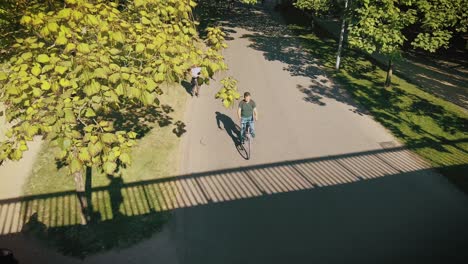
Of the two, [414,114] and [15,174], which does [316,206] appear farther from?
[15,174]

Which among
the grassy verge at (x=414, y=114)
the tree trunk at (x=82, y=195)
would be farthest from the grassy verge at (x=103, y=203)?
the grassy verge at (x=414, y=114)

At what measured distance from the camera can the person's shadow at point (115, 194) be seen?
837 cm

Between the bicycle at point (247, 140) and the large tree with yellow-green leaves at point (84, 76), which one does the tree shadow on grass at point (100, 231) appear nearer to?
the large tree with yellow-green leaves at point (84, 76)

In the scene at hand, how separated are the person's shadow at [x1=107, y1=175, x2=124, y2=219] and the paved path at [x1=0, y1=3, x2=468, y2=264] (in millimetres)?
245

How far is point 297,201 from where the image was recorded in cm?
899

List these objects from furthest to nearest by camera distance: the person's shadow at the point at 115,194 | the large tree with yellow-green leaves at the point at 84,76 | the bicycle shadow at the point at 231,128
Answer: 1. the bicycle shadow at the point at 231,128
2. the person's shadow at the point at 115,194
3. the large tree with yellow-green leaves at the point at 84,76

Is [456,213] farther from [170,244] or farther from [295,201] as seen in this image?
[170,244]

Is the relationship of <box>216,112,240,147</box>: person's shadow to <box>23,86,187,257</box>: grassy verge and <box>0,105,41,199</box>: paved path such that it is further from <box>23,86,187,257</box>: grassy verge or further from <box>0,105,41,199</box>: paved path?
<box>0,105,41,199</box>: paved path

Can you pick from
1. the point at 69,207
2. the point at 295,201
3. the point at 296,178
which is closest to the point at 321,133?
the point at 296,178

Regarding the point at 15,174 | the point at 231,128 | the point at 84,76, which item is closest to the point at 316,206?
the point at 231,128

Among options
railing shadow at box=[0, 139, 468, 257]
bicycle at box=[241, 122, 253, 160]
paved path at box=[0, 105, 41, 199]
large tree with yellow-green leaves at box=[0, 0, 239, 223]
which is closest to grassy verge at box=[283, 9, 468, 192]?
railing shadow at box=[0, 139, 468, 257]

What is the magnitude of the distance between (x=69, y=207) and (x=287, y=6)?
114 feet

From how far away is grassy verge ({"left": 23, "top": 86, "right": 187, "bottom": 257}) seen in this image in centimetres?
763

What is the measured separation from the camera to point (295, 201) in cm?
898
